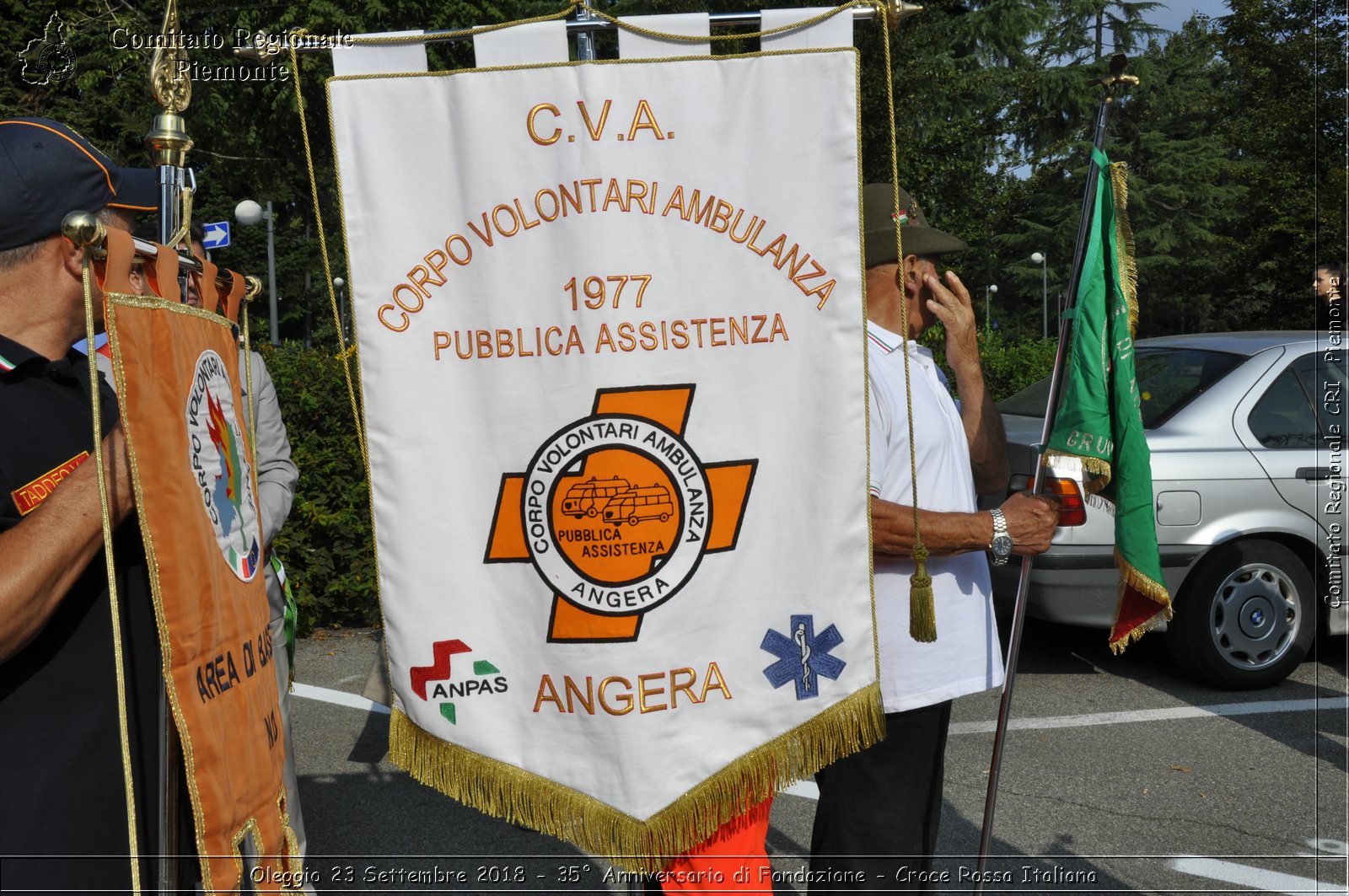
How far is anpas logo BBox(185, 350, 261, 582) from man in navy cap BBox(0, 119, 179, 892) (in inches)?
4.6

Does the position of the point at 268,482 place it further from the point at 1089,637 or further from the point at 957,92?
the point at 957,92

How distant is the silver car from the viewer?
5117 mm

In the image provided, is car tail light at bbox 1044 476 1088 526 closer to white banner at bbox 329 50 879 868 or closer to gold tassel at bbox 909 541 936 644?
gold tassel at bbox 909 541 936 644

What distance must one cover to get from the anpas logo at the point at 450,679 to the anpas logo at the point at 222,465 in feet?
1.18

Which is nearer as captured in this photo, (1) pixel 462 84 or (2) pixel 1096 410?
(1) pixel 462 84

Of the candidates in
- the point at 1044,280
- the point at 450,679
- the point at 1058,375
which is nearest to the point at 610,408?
the point at 450,679

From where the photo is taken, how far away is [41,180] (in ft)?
5.27

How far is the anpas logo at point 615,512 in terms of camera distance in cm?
192

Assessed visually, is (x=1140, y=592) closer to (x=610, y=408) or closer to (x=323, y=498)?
(x=610, y=408)

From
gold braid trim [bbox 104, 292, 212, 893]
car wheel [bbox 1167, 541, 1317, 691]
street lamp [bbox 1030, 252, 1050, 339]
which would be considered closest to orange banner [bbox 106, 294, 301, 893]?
gold braid trim [bbox 104, 292, 212, 893]

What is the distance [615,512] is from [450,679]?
442mm

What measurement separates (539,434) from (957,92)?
2457cm

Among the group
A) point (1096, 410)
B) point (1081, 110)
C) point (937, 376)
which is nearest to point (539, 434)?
point (937, 376)

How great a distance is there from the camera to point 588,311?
1909 millimetres
